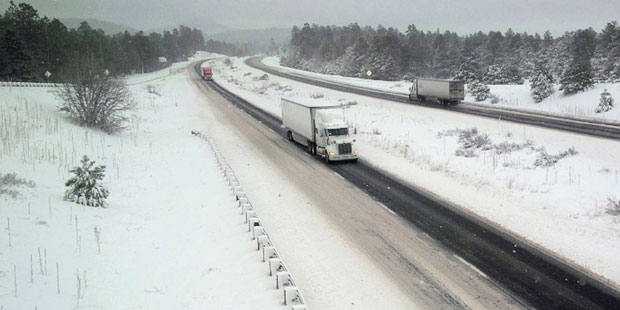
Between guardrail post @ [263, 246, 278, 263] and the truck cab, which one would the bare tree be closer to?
the truck cab

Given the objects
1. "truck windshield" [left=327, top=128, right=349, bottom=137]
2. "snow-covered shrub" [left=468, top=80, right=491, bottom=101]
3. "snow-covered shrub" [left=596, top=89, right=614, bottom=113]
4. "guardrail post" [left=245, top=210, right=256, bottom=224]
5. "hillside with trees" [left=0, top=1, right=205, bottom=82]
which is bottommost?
"guardrail post" [left=245, top=210, right=256, bottom=224]

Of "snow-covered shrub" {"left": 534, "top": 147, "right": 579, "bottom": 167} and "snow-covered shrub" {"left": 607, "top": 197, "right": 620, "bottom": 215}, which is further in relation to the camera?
"snow-covered shrub" {"left": 534, "top": 147, "right": 579, "bottom": 167}

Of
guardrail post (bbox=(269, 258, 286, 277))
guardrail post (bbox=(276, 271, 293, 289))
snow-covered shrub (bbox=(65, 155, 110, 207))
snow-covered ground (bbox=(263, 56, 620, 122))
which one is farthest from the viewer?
snow-covered ground (bbox=(263, 56, 620, 122))

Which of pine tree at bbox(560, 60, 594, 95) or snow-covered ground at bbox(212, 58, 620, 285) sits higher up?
pine tree at bbox(560, 60, 594, 95)

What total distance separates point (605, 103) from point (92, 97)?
3947 centimetres

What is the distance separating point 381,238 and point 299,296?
513 cm

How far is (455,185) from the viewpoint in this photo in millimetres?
19734

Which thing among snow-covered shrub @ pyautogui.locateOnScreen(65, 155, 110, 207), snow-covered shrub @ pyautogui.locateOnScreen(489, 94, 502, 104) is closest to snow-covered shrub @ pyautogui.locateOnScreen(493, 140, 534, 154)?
snow-covered shrub @ pyautogui.locateOnScreen(65, 155, 110, 207)

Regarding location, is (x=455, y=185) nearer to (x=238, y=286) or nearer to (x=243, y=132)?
(x=238, y=286)

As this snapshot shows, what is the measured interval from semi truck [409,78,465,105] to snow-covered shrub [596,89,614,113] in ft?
39.2

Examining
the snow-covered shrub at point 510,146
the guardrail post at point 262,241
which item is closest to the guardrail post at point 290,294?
the guardrail post at point 262,241

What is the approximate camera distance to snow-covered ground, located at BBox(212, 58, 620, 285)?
1369 centimetres

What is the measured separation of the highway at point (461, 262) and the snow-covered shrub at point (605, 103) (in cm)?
2502

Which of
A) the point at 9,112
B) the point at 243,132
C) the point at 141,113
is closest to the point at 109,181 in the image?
the point at 9,112
